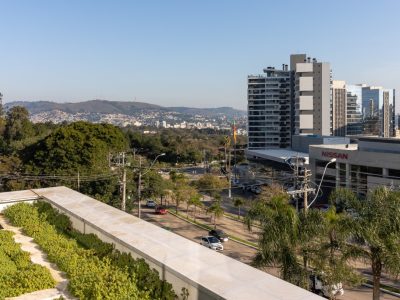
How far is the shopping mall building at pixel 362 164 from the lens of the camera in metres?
36.4

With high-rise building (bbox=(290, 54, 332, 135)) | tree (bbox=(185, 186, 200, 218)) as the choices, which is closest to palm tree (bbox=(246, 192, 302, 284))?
tree (bbox=(185, 186, 200, 218))

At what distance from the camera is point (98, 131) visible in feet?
135

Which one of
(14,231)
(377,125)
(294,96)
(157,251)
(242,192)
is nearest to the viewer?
(157,251)

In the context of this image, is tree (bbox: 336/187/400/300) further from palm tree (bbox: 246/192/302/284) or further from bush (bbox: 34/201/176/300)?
bush (bbox: 34/201/176/300)

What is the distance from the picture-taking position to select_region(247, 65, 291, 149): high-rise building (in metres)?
89.1

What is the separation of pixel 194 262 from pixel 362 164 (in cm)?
3424

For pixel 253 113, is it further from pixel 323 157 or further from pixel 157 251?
pixel 157 251

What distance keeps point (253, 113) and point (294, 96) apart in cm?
947

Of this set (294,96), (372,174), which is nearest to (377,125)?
(294,96)

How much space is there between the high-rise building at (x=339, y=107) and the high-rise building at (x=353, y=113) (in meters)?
2.41

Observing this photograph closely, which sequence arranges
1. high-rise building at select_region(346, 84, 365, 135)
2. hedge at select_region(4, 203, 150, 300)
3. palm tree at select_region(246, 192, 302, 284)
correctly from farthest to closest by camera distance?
1. high-rise building at select_region(346, 84, 365, 135)
2. palm tree at select_region(246, 192, 302, 284)
3. hedge at select_region(4, 203, 150, 300)

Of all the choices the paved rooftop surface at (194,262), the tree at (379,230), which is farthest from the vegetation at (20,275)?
the tree at (379,230)

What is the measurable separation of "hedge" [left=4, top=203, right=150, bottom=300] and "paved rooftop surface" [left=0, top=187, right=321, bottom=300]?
0.74m

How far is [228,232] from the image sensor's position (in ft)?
101
